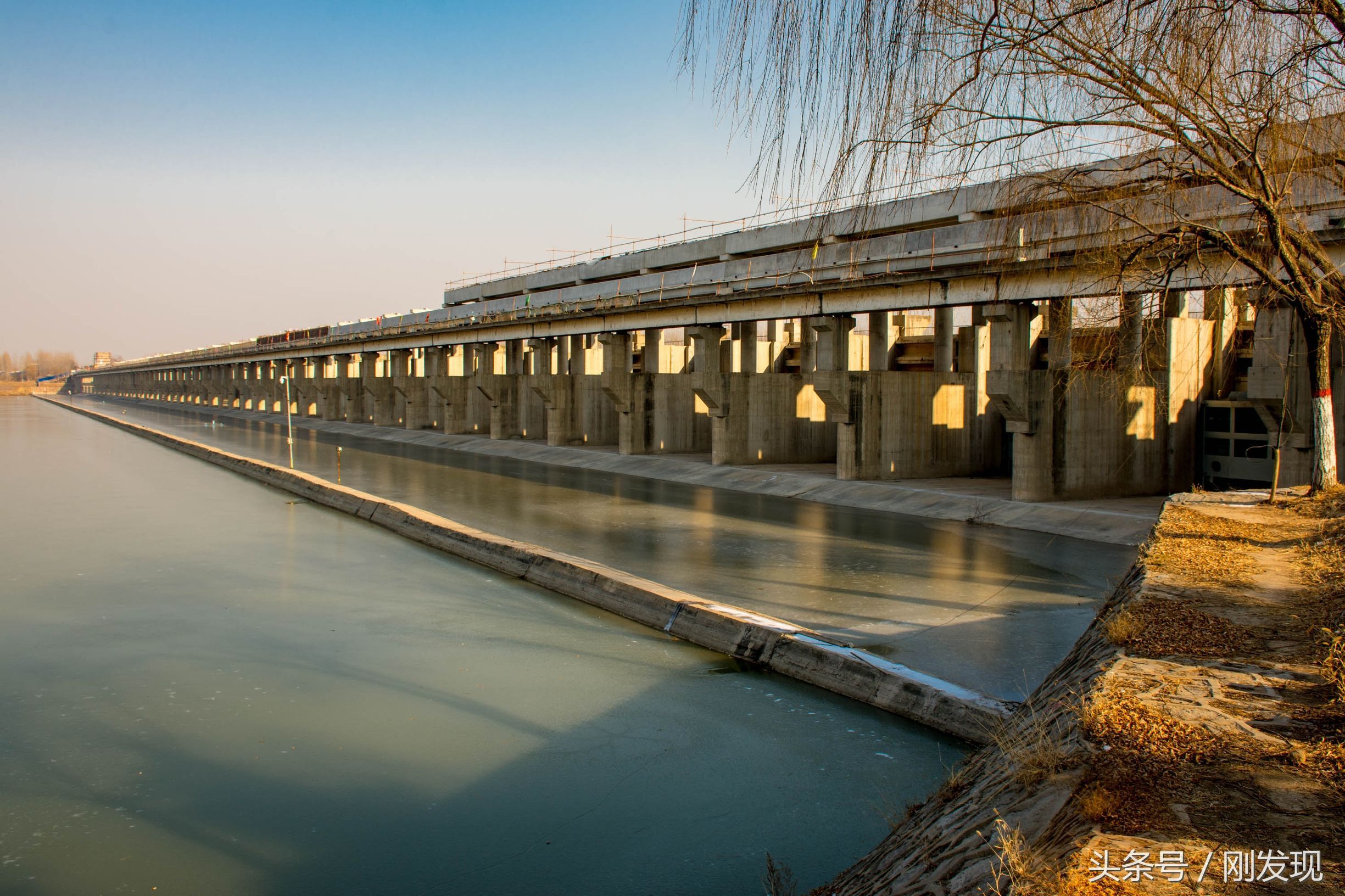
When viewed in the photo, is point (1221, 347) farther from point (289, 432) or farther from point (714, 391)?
point (289, 432)

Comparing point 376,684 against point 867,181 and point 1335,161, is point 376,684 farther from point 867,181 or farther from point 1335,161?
point 1335,161

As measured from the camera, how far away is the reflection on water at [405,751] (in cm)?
741

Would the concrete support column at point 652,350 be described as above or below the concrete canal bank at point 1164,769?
above

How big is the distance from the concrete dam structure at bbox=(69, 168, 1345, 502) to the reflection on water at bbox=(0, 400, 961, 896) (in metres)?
→ 5.15

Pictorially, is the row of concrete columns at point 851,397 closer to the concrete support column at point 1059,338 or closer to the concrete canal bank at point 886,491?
the concrete support column at point 1059,338

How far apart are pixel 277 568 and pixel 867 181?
54.7 feet

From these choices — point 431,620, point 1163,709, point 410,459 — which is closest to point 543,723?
point 431,620

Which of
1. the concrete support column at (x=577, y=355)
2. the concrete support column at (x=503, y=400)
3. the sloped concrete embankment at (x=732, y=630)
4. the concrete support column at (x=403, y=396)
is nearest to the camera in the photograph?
the sloped concrete embankment at (x=732, y=630)

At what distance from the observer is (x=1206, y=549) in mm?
9430

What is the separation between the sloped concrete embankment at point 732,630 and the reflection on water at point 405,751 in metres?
0.28

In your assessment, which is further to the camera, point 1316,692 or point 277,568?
point 277,568

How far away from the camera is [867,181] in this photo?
19.9 ft

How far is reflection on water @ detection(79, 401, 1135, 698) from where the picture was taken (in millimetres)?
12594

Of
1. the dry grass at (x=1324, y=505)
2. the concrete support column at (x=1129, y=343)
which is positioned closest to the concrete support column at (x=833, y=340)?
the concrete support column at (x=1129, y=343)
